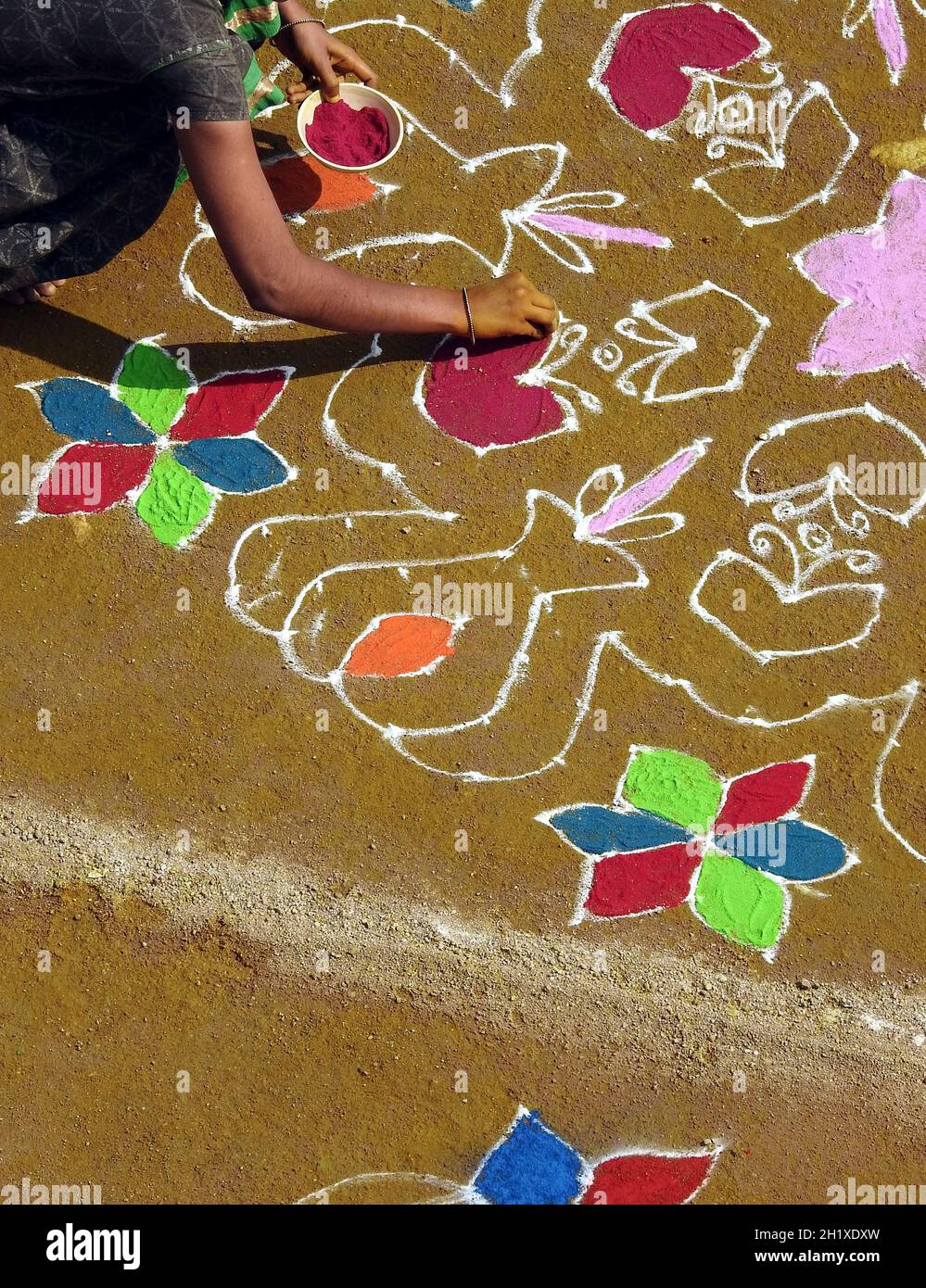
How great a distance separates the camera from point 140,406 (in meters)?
4.34

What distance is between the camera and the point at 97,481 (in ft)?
14.2

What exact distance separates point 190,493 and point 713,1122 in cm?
322

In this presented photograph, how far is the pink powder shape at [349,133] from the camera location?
4.32m

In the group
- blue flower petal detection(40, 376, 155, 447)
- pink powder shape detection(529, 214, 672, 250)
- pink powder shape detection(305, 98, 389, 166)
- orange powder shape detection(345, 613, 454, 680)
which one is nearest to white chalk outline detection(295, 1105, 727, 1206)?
orange powder shape detection(345, 613, 454, 680)

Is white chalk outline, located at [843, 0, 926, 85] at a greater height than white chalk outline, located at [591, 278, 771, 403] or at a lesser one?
greater

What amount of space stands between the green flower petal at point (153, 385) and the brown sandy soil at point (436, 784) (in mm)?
88

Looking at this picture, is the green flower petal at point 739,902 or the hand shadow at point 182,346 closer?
the green flower petal at point 739,902

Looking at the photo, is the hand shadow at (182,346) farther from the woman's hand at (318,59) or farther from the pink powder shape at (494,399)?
the woman's hand at (318,59)

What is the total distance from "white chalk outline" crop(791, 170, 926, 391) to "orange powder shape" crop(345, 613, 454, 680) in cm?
186

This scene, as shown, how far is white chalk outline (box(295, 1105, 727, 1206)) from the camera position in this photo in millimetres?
3998

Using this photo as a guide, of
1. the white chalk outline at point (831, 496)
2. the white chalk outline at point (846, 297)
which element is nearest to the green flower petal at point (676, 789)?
the white chalk outline at point (831, 496)

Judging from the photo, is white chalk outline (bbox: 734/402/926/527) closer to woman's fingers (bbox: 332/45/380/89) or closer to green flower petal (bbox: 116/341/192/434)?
woman's fingers (bbox: 332/45/380/89)

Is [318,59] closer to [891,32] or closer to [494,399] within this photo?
[494,399]

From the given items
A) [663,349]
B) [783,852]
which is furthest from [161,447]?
[783,852]
